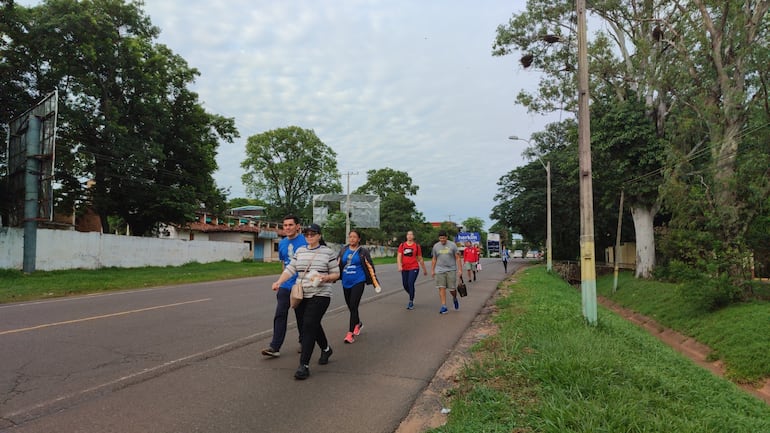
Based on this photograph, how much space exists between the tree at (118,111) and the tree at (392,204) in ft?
110

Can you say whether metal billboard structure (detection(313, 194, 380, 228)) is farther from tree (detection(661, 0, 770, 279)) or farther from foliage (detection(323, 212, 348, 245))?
tree (detection(661, 0, 770, 279))

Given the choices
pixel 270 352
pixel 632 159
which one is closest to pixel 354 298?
pixel 270 352

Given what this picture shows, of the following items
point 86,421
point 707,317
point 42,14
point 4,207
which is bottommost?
point 707,317

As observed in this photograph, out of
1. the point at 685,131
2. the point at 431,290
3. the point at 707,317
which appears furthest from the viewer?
the point at 685,131

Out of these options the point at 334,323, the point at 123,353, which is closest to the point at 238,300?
the point at 334,323

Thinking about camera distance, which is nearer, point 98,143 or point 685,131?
point 685,131

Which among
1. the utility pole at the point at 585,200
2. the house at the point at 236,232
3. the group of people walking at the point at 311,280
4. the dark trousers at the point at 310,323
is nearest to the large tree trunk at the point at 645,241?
the utility pole at the point at 585,200

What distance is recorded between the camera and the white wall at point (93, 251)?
1789 cm

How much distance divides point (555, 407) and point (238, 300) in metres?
9.58

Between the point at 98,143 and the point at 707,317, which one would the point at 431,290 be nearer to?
the point at 707,317

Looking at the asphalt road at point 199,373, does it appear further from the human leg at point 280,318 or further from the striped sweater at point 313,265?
the striped sweater at point 313,265

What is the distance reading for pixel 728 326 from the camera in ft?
40.4

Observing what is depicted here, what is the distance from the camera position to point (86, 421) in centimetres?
376

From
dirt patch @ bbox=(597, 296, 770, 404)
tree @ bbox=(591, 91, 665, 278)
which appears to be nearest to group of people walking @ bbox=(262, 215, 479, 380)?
dirt patch @ bbox=(597, 296, 770, 404)
